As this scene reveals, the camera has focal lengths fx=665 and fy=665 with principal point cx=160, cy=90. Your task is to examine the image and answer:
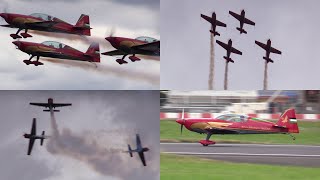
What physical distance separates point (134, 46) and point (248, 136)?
1428mm

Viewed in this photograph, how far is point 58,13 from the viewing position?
6.44 metres

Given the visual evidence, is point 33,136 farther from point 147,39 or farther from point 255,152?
point 255,152

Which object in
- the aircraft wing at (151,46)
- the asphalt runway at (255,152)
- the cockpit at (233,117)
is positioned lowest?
the asphalt runway at (255,152)

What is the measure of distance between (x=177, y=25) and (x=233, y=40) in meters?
0.58

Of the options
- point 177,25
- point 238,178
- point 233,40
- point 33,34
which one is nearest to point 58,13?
point 33,34

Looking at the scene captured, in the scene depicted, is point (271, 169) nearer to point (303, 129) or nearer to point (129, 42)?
point (303, 129)

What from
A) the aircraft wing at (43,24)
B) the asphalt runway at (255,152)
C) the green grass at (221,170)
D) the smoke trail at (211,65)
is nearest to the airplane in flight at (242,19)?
the smoke trail at (211,65)

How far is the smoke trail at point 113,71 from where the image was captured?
6457 mm

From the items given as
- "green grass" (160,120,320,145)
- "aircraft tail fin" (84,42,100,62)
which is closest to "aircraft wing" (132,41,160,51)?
"aircraft tail fin" (84,42,100,62)

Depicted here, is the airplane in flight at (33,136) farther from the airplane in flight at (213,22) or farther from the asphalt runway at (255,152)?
the airplane in flight at (213,22)

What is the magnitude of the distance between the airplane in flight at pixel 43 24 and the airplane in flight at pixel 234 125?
1307 millimetres

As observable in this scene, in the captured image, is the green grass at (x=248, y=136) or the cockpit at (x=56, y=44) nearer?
the green grass at (x=248, y=136)

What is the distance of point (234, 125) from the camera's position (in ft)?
21.5

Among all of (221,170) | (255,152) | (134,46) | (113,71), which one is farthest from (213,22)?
(221,170)
